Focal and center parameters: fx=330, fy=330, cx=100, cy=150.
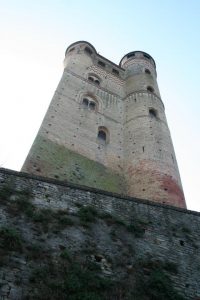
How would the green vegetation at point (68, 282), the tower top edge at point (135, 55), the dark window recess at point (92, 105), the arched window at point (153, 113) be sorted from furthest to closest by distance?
1. the tower top edge at point (135, 55)
2. the arched window at point (153, 113)
3. the dark window recess at point (92, 105)
4. the green vegetation at point (68, 282)

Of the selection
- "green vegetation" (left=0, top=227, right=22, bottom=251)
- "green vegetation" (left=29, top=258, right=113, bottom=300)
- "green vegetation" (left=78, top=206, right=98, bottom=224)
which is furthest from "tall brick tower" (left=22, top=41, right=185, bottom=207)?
"green vegetation" (left=29, top=258, right=113, bottom=300)

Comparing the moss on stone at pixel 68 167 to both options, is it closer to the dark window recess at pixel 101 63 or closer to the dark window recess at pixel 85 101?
the dark window recess at pixel 85 101

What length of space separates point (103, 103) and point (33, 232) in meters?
13.3

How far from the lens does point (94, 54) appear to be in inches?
941

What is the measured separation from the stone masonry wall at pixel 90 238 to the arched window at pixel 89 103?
986 cm

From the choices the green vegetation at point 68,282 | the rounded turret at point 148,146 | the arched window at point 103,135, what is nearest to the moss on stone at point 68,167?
the rounded turret at point 148,146

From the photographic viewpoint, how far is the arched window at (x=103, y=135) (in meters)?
16.9

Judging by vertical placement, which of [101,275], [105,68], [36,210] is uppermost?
[105,68]

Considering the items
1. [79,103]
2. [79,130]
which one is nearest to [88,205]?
[79,130]

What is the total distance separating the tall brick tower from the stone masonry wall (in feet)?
14.0

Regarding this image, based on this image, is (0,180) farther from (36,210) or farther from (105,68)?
(105,68)

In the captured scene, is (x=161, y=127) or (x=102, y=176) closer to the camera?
(x=102, y=176)

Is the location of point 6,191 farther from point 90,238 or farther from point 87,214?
point 90,238

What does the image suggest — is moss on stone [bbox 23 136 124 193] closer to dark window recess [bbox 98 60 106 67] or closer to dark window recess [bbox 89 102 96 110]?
dark window recess [bbox 89 102 96 110]
